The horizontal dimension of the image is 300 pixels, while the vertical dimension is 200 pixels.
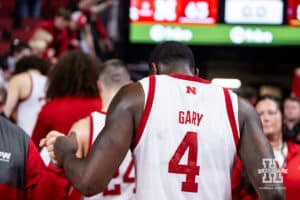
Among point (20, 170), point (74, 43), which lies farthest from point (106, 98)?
point (74, 43)

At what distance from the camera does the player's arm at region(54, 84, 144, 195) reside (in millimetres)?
4082

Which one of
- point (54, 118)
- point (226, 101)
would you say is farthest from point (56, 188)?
point (54, 118)

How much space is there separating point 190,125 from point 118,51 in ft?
22.8

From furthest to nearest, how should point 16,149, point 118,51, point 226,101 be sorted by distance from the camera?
point 118,51
point 226,101
point 16,149

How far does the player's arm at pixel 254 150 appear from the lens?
4.21m

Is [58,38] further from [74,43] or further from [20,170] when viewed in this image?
[20,170]

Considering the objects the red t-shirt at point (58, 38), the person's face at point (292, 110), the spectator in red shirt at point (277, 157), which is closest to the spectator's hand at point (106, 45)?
the red t-shirt at point (58, 38)

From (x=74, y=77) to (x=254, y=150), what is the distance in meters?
2.16

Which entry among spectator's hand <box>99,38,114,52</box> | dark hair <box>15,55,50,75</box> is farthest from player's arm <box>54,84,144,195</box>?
spectator's hand <box>99,38,114,52</box>

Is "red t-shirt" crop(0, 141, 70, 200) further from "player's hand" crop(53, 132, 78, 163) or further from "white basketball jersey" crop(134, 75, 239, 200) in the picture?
"white basketball jersey" crop(134, 75, 239, 200)

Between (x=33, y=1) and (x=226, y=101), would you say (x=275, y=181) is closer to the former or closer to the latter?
(x=226, y=101)

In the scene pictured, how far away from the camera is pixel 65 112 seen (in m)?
5.99

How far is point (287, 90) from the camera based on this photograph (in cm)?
1440

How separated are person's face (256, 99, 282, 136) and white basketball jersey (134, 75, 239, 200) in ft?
5.53
